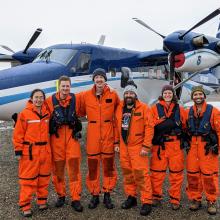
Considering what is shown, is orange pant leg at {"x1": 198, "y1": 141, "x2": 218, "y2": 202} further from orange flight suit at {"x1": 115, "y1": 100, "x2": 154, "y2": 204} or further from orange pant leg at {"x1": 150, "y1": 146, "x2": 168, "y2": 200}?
orange flight suit at {"x1": 115, "y1": 100, "x2": 154, "y2": 204}

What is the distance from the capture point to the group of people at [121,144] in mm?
4895

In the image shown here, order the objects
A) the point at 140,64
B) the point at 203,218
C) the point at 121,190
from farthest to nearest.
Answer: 1. the point at 140,64
2. the point at 121,190
3. the point at 203,218

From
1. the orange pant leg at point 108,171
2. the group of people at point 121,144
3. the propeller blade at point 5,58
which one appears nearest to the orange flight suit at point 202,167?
the group of people at point 121,144

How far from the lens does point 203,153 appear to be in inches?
192

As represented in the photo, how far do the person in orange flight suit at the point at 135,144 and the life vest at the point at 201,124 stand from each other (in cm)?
64

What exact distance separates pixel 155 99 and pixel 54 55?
3958mm

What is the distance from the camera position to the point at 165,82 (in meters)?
11.2

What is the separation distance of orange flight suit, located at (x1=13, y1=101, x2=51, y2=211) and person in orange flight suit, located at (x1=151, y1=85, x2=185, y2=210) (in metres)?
1.73

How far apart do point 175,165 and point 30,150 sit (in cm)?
227

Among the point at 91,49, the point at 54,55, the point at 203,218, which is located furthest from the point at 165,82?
the point at 203,218

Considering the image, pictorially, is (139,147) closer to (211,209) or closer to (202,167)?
(202,167)

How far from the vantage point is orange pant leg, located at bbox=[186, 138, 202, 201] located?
495 centimetres

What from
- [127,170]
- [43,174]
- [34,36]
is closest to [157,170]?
[127,170]

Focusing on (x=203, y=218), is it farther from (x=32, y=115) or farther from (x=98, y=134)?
(x=32, y=115)
